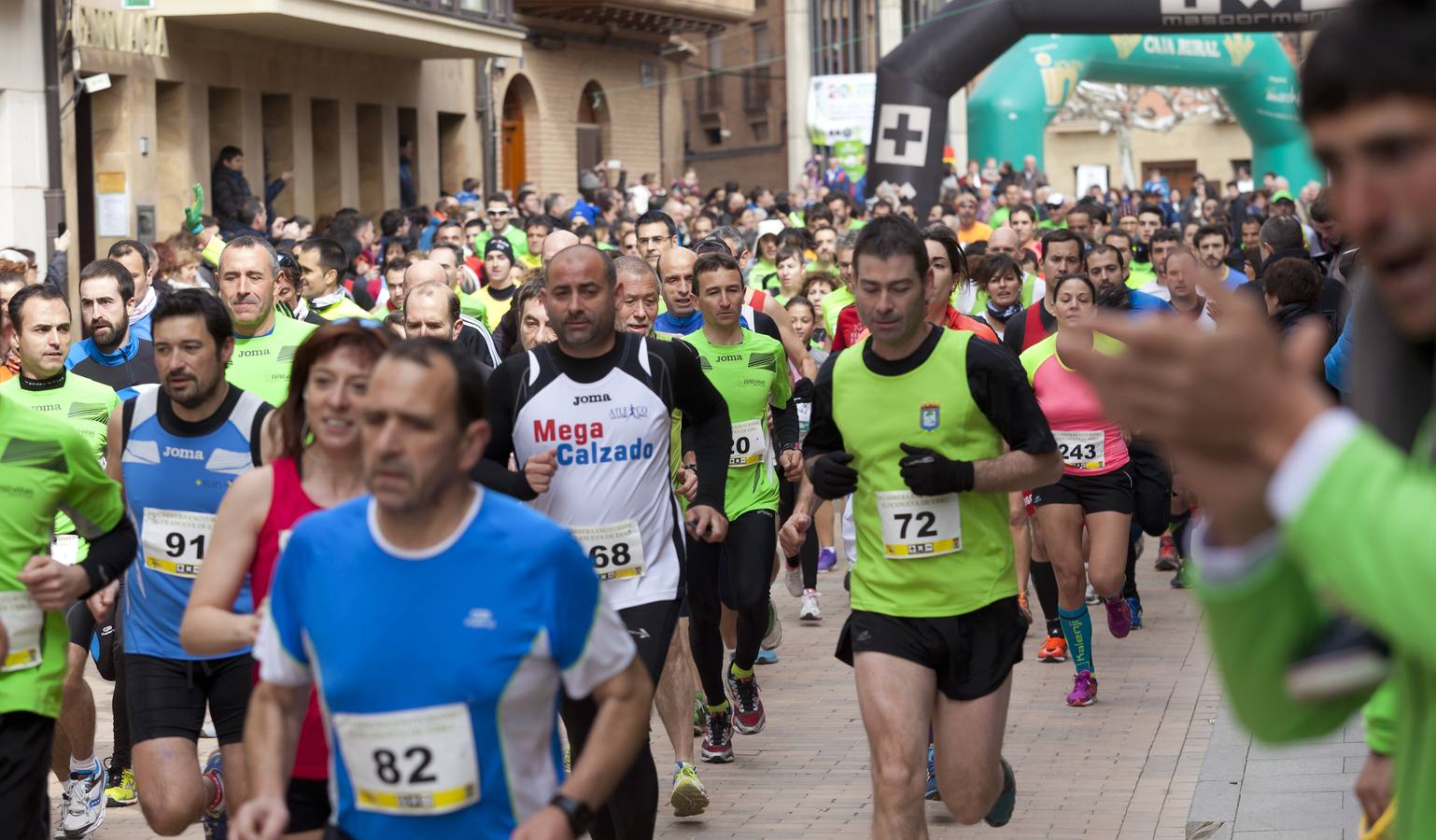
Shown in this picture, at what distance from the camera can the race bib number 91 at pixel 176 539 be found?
575cm

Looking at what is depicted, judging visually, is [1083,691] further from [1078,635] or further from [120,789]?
[120,789]

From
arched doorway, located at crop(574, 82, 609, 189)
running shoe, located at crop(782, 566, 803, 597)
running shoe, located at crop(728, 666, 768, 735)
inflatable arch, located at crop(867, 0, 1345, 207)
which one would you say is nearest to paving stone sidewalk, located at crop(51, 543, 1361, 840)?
running shoe, located at crop(728, 666, 768, 735)

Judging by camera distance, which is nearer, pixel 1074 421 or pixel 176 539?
pixel 176 539

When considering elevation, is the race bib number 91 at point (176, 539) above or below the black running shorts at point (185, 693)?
above

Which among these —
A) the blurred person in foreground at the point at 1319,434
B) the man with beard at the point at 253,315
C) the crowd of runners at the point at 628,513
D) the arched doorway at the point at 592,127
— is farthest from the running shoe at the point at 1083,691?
the arched doorway at the point at 592,127

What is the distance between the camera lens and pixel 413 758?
3.56 m

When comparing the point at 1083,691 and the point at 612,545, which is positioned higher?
the point at 612,545

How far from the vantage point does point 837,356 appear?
607 centimetres

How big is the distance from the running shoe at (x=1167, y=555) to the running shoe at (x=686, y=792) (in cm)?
657

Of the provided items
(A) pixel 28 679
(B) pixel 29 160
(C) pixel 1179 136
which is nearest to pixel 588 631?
(A) pixel 28 679

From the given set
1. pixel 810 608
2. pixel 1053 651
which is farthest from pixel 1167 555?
pixel 1053 651

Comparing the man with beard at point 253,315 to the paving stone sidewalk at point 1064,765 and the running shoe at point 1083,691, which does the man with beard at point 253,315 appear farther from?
the running shoe at point 1083,691

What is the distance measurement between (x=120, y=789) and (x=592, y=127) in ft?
114

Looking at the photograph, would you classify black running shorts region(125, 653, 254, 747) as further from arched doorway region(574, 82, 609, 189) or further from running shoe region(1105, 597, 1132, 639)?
arched doorway region(574, 82, 609, 189)
